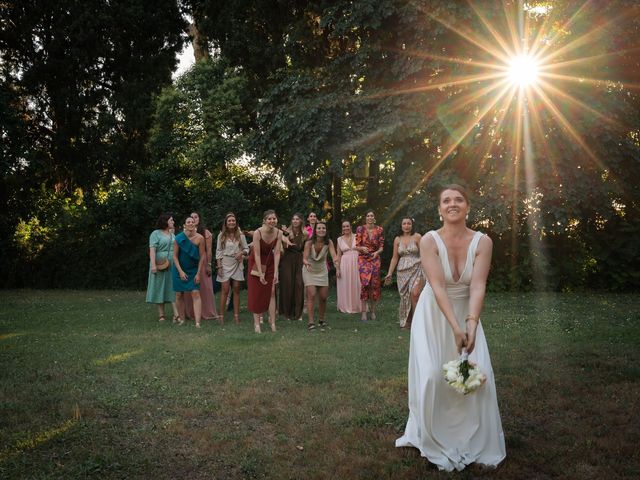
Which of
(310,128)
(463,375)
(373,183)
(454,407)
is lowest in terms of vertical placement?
(454,407)

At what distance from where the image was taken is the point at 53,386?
22.8ft

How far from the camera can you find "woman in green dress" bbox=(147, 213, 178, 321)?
13.3 metres

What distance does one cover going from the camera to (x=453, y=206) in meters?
4.68

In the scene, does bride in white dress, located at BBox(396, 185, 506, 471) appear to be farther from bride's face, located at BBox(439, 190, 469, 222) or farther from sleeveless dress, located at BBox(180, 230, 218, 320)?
sleeveless dress, located at BBox(180, 230, 218, 320)

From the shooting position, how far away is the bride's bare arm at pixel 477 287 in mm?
4449

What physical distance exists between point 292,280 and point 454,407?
9.02 metres

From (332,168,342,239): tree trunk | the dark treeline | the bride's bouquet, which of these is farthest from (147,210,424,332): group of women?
(332,168,342,239): tree trunk

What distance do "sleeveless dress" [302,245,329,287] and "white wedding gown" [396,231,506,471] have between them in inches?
298

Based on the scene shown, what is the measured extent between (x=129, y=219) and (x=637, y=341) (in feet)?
68.9

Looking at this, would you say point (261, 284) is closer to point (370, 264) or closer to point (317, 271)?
point (317, 271)

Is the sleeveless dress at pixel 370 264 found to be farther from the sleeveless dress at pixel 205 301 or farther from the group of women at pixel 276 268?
the sleeveless dress at pixel 205 301

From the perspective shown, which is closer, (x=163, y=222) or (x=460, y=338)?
(x=460, y=338)

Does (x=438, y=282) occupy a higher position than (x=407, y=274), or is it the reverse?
(x=407, y=274)

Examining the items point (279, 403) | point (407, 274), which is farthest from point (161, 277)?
point (279, 403)
